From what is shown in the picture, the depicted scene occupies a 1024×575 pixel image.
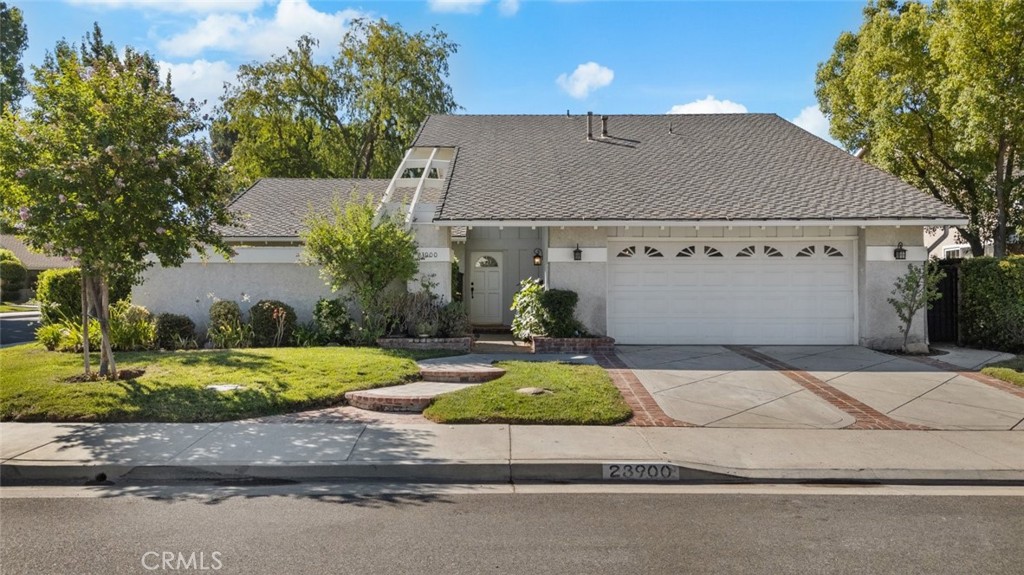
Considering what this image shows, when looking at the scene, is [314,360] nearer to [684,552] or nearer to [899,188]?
[684,552]

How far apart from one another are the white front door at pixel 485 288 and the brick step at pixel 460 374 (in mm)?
7058

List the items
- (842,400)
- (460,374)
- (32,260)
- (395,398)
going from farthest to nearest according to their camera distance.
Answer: (32,260), (460,374), (842,400), (395,398)

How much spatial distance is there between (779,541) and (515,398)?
431cm

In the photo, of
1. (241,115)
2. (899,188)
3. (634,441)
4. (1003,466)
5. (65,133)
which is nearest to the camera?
(1003,466)

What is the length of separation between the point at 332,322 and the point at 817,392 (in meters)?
9.15

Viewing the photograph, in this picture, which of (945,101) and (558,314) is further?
(945,101)

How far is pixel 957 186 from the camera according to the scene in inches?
684

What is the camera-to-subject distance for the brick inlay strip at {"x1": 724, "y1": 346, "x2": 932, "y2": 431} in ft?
25.2

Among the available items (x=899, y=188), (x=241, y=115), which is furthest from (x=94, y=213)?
(x=241, y=115)

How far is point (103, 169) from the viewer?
8.57 meters

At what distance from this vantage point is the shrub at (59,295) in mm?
13914

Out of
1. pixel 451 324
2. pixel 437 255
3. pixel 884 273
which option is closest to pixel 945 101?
pixel 884 273

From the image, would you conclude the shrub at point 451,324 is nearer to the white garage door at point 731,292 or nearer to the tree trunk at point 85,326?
the white garage door at point 731,292

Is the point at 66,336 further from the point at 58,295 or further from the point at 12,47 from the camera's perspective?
the point at 12,47
